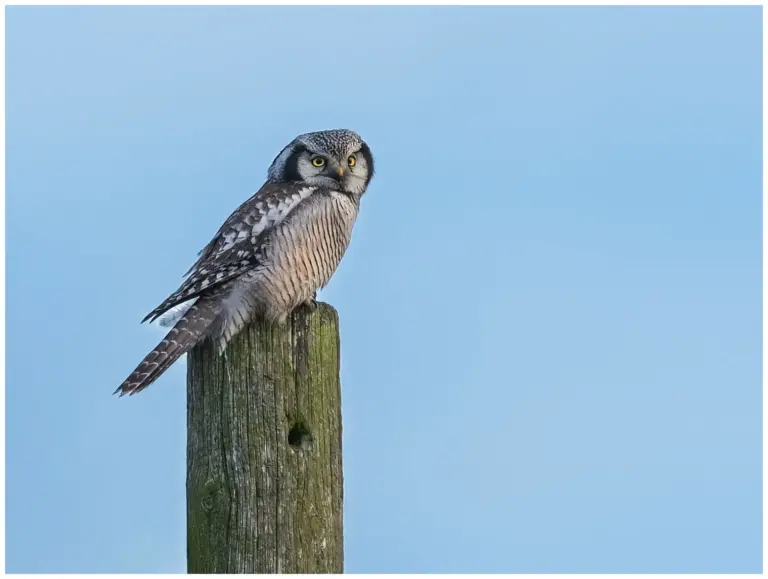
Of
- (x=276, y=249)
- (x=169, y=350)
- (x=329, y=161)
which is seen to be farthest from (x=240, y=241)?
(x=169, y=350)

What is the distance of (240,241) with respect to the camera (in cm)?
500

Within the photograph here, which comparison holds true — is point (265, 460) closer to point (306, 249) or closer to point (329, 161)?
point (306, 249)

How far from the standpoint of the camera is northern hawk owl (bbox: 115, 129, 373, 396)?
4184 mm

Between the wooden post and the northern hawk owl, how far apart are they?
38 cm

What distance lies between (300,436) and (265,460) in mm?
160

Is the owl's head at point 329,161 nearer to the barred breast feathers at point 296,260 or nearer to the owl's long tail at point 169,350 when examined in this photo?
the barred breast feathers at point 296,260

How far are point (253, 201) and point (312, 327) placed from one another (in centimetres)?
179

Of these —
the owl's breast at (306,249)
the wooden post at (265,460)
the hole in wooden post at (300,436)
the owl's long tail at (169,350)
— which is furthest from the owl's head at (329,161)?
the hole in wooden post at (300,436)

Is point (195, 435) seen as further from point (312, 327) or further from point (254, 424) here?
point (312, 327)

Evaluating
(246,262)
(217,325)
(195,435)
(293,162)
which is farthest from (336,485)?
(293,162)

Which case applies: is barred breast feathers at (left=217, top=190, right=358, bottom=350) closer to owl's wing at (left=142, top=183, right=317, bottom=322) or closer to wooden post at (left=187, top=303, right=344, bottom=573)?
owl's wing at (left=142, top=183, right=317, bottom=322)

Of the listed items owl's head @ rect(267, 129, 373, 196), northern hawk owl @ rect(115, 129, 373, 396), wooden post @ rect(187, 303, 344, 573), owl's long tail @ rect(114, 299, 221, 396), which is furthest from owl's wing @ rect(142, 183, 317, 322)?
wooden post @ rect(187, 303, 344, 573)

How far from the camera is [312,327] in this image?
365cm

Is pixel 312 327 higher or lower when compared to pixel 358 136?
lower
